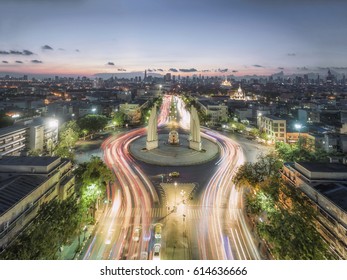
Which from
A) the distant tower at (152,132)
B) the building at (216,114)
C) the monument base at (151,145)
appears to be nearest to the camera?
the distant tower at (152,132)

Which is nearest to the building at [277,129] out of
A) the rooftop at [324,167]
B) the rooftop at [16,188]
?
the rooftop at [324,167]

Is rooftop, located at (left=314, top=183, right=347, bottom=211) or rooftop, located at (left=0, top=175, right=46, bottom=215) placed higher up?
rooftop, located at (left=314, top=183, right=347, bottom=211)

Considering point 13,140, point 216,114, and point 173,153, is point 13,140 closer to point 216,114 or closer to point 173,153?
point 173,153

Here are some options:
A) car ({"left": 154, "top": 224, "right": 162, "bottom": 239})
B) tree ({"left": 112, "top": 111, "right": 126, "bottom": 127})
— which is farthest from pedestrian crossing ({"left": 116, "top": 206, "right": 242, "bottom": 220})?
tree ({"left": 112, "top": 111, "right": 126, "bottom": 127})

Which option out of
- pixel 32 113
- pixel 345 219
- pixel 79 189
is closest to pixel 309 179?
pixel 345 219

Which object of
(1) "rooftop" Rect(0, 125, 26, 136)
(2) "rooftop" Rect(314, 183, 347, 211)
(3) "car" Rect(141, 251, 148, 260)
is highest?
(1) "rooftop" Rect(0, 125, 26, 136)

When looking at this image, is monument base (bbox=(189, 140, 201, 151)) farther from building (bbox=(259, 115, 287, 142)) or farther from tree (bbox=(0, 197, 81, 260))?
tree (bbox=(0, 197, 81, 260))

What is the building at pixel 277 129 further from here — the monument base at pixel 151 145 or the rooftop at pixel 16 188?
the rooftop at pixel 16 188
